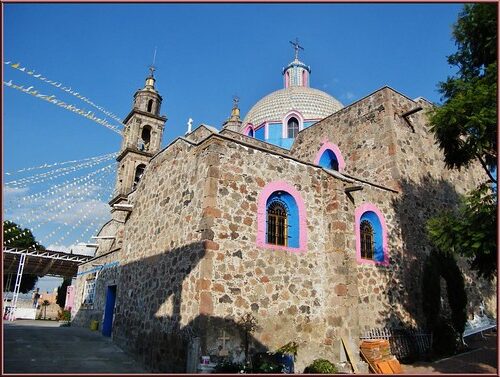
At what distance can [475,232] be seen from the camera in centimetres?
706

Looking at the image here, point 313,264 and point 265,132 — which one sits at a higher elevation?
point 265,132

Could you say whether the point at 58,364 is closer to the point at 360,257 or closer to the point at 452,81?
the point at 360,257

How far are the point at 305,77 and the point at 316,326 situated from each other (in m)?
21.1

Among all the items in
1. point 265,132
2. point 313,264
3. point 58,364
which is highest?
point 265,132

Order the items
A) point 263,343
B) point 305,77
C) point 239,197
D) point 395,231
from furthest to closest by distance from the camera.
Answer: point 305,77 → point 395,231 → point 239,197 → point 263,343

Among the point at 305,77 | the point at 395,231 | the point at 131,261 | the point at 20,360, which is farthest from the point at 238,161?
the point at 305,77

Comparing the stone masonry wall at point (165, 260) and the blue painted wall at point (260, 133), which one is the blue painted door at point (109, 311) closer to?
the stone masonry wall at point (165, 260)

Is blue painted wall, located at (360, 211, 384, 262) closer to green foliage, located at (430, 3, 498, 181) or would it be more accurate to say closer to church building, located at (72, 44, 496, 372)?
church building, located at (72, 44, 496, 372)

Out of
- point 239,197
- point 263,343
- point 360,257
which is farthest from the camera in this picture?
point 360,257

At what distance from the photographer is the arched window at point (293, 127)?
21250 millimetres

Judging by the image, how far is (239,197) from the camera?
8.33m

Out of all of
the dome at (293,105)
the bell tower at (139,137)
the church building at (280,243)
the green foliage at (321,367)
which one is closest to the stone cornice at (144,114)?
the bell tower at (139,137)

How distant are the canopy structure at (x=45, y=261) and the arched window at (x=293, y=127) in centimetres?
1485

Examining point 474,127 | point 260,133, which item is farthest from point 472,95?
point 260,133
